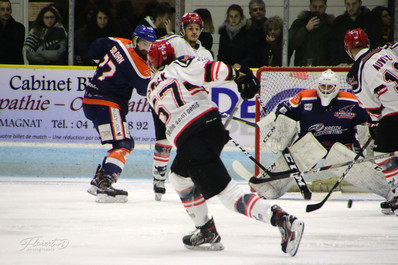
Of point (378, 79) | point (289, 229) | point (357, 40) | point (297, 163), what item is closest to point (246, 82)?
point (289, 229)

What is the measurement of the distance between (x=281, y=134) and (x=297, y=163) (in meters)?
0.23

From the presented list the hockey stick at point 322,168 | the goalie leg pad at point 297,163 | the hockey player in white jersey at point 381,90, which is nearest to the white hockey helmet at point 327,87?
the goalie leg pad at point 297,163

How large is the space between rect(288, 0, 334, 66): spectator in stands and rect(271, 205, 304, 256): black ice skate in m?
3.67

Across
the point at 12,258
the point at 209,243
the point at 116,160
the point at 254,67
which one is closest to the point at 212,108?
the point at 209,243

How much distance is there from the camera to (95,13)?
6.50 metres

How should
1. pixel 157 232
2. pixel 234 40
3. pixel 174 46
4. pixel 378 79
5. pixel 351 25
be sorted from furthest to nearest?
pixel 234 40 < pixel 351 25 < pixel 174 46 < pixel 378 79 < pixel 157 232

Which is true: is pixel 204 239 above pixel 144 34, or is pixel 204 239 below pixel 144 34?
below

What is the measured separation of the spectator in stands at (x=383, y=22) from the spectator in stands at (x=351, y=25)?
5 cm

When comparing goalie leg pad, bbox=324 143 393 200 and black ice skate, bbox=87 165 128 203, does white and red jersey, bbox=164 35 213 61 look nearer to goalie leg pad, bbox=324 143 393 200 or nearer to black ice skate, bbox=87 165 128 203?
black ice skate, bbox=87 165 128 203

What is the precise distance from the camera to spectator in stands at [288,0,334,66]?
6.10 m

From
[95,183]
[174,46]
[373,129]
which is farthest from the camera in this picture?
[174,46]

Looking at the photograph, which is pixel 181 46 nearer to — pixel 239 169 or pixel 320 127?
pixel 239 169

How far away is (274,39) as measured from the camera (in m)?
6.13

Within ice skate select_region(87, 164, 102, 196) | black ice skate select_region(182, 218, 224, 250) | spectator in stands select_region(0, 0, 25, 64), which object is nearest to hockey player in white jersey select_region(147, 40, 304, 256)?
black ice skate select_region(182, 218, 224, 250)
